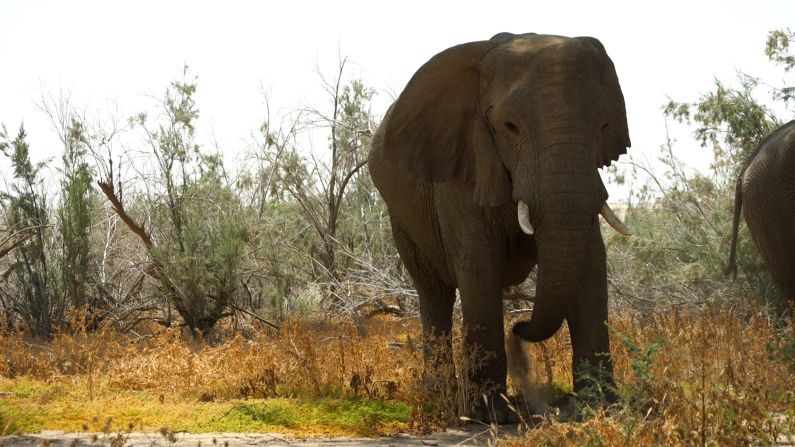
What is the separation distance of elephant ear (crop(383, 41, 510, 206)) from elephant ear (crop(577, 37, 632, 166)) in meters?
0.81

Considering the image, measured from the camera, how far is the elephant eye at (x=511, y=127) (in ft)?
20.8

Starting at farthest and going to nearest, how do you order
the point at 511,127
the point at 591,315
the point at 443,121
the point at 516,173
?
1. the point at 443,121
2. the point at 591,315
3. the point at 511,127
4. the point at 516,173

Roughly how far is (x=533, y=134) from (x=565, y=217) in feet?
2.04

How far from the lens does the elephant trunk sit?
5.84 meters

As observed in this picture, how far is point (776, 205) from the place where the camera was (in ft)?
30.4

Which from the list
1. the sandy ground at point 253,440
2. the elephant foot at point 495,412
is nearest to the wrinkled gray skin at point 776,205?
the elephant foot at point 495,412

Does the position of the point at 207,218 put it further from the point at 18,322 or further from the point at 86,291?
the point at 18,322

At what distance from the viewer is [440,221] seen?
23.6 ft

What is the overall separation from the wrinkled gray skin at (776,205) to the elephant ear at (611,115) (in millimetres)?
3273

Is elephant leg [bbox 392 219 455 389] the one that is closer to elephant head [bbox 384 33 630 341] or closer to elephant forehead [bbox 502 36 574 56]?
elephant head [bbox 384 33 630 341]

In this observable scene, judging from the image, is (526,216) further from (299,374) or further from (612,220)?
(299,374)

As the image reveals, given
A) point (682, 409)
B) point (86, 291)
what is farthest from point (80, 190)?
point (682, 409)

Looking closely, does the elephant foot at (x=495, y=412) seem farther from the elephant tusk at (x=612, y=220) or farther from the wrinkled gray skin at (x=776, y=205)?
the wrinkled gray skin at (x=776, y=205)

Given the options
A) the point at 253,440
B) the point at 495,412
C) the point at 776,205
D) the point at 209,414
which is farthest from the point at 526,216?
the point at 776,205
